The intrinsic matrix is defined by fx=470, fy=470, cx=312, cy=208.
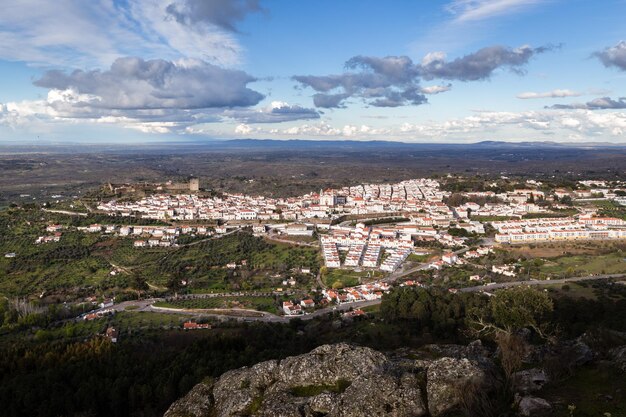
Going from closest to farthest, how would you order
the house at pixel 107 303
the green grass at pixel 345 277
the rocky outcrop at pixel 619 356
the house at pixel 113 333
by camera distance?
the rocky outcrop at pixel 619 356, the house at pixel 113 333, the house at pixel 107 303, the green grass at pixel 345 277

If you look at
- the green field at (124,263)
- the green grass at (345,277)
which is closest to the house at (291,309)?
the green grass at (345,277)

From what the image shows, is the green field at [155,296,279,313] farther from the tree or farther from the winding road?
the tree

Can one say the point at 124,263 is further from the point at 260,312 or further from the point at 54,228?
the point at 260,312

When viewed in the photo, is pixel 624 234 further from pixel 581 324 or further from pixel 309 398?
pixel 309 398

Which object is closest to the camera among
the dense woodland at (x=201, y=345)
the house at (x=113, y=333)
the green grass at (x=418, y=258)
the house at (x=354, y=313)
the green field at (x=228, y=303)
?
the dense woodland at (x=201, y=345)

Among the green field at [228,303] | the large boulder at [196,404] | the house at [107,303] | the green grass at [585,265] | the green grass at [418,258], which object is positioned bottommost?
the house at [107,303]

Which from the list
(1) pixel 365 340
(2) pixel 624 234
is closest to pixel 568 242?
(2) pixel 624 234

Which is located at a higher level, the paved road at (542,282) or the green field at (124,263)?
the paved road at (542,282)

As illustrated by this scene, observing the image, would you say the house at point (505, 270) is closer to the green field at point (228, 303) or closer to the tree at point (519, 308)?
the green field at point (228, 303)

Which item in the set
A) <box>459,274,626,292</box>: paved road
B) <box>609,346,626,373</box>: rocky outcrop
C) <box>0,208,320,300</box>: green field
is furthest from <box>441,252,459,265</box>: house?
<box>609,346,626,373</box>: rocky outcrop

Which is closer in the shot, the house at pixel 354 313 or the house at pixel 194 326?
the house at pixel 194 326
